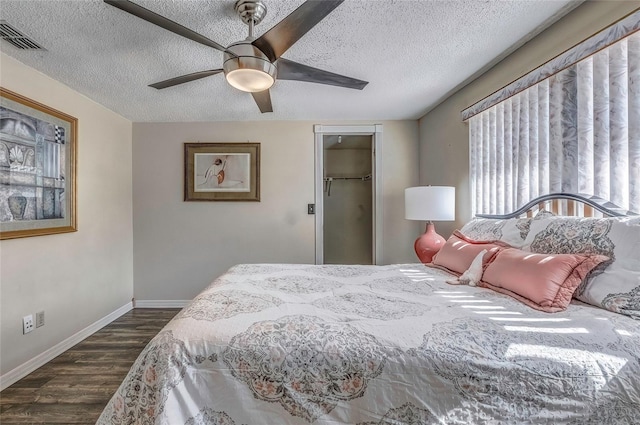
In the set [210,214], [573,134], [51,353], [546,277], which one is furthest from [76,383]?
[573,134]

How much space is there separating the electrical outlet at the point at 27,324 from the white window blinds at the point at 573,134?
12.0ft

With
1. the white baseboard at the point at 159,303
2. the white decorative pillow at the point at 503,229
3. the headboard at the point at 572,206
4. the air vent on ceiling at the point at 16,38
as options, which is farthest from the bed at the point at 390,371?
the white baseboard at the point at 159,303

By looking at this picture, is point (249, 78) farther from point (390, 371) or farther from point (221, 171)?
point (221, 171)

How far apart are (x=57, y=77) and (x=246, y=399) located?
2.88 metres

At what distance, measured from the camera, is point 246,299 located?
129 centimetres

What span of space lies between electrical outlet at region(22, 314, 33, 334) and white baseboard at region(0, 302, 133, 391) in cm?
23

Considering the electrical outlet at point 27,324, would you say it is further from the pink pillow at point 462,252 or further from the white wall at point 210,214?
the pink pillow at point 462,252

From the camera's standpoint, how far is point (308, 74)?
5.42 feet

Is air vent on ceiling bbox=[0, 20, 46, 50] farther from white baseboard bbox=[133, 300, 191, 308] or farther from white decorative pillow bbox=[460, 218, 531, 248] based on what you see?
white decorative pillow bbox=[460, 218, 531, 248]

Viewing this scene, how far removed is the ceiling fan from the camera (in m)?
1.16

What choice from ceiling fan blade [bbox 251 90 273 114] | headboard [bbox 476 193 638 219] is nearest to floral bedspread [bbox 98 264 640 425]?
headboard [bbox 476 193 638 219]

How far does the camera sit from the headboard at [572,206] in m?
1.33

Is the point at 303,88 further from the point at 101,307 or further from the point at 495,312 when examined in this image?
the point at 101,307

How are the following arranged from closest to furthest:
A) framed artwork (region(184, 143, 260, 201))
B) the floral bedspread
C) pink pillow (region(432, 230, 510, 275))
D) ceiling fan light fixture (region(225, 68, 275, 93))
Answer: the floral bedspread → ceiling fan light fixture (region(225, 68, 275, 93)) → pink pillow (region(432, 230, 510, 275)) → framed artwork (region(184, 143, 260, 201))
